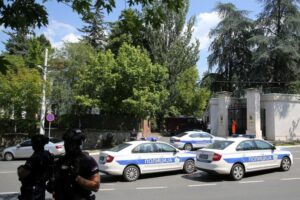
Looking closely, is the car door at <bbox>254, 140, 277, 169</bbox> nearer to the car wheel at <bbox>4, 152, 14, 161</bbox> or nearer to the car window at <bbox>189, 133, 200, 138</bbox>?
the car window at <bbox>189, 133, 200, 138</bbox>

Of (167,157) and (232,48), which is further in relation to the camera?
(232,48)

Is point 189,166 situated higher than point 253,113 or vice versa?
point 253,113

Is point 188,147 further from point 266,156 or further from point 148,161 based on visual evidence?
point 148,161

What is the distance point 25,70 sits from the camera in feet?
106

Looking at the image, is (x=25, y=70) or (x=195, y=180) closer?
(x=195, y=180)

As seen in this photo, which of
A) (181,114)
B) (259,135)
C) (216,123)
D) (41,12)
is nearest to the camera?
(41,12)

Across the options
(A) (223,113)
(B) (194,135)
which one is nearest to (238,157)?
(B) (194,135)

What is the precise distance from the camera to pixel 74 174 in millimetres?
4332

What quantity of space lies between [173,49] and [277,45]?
42.6 ft

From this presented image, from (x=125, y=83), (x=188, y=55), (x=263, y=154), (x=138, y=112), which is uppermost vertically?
(x=188, y=55)

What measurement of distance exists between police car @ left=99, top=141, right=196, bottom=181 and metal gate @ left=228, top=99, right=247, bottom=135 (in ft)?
69.5

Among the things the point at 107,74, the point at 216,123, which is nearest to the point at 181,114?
the point at 216,123

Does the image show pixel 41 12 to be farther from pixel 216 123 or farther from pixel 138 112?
pixel 216 123

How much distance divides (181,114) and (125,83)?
1003 inches
